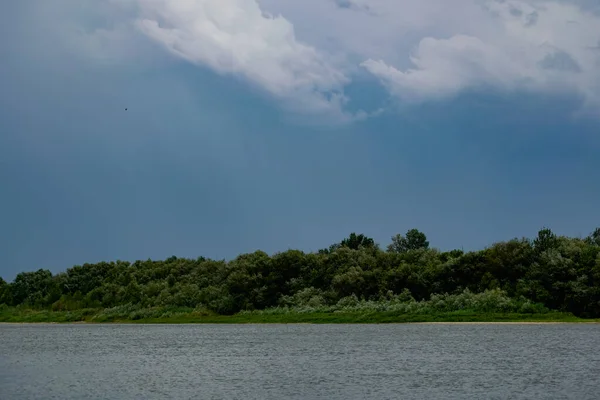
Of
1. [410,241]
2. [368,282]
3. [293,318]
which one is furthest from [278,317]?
[410,241]

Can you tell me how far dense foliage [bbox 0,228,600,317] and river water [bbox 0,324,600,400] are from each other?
23.0 meters

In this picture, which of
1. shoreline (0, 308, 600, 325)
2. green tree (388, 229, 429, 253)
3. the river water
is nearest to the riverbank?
shoreline (0, 308, 600, 325)

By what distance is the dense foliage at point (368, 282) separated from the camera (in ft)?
258

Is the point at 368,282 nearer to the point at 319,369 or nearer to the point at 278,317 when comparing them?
the point at 278,317

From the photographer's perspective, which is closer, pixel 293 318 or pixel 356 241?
pixel 293 318

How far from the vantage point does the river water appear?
26.5 metres

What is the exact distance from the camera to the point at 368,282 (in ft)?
300

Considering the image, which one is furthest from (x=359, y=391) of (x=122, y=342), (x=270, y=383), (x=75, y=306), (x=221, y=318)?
(x=75, y=306)

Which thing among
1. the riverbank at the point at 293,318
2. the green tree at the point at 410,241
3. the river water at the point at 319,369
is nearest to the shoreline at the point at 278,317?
the riverbank at the point at 293,318

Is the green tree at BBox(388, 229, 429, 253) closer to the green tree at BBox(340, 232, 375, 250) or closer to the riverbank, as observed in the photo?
the green tree at BBox(340, 232, 375, 250)

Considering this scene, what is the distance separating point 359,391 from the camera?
2639cm

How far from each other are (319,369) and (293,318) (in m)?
55.7

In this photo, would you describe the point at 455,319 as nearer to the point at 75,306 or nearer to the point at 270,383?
the point at 270,383

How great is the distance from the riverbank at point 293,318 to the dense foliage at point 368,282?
4.80 ft
